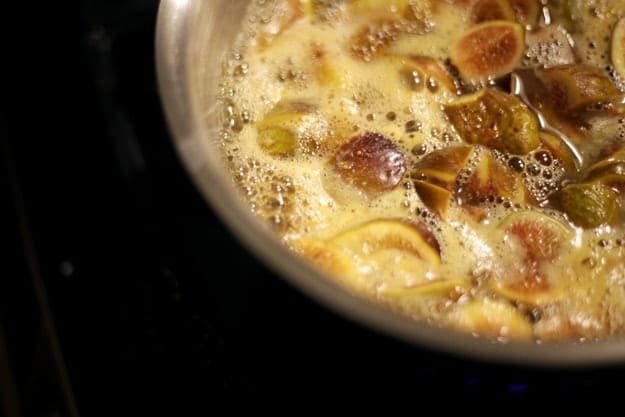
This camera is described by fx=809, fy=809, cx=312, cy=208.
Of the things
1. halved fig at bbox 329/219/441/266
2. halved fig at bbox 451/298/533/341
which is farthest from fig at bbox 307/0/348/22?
halved fig at bbox 451/298/533/341

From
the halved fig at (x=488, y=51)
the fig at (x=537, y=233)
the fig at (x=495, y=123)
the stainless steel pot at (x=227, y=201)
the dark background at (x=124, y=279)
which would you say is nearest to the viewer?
the stainless steel pot at (x=227, y=201)

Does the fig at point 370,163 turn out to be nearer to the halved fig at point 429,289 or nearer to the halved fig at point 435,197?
the halved fig at point 435,197

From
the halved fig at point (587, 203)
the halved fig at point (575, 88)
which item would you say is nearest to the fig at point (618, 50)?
the halved fig at point (575, 88)

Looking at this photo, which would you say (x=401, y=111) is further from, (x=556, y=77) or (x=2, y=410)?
(x=2, y=410)

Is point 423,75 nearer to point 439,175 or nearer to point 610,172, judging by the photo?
point 439,175

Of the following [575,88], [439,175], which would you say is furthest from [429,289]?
[575,88]
